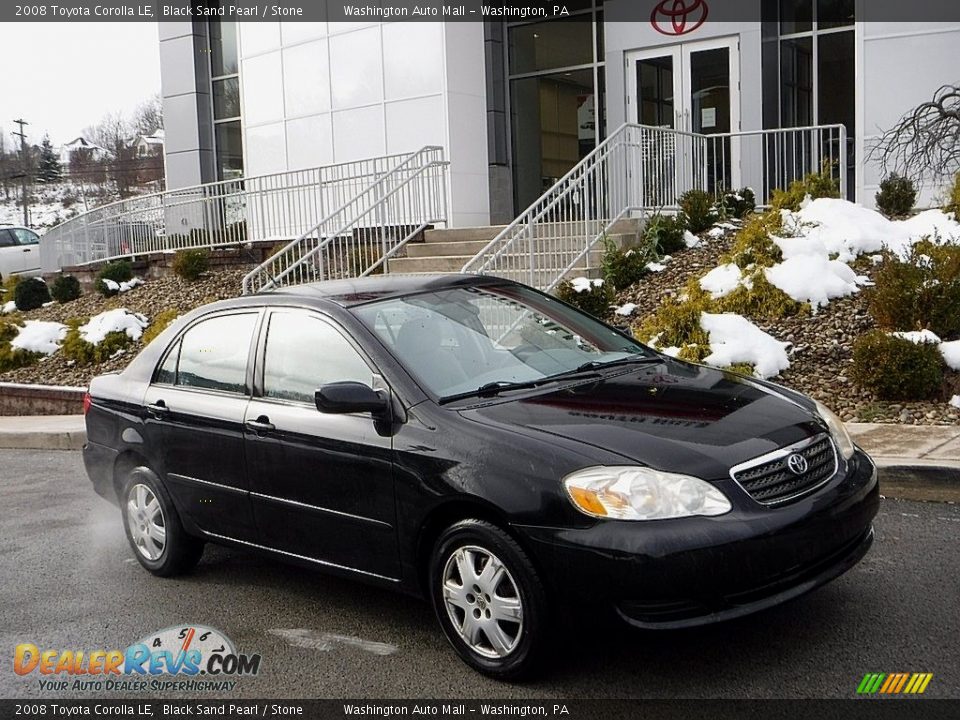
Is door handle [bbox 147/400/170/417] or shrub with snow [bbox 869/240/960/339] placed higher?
shrub with snow [bbox 869/240/960/339]

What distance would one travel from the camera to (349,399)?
4.27m

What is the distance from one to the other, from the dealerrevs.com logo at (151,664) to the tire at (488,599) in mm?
937

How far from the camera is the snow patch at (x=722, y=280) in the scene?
1035 centimetres

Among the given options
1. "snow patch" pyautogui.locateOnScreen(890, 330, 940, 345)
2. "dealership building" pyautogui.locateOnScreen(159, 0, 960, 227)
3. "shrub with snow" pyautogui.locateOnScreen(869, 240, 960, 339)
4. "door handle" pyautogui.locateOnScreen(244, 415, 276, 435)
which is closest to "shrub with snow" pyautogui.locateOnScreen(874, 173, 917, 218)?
"dealership building" pyautogui.locateOnScreen(159, 0, 960, 227)

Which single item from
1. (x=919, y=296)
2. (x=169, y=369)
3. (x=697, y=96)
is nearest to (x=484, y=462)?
(x=169, y=369)

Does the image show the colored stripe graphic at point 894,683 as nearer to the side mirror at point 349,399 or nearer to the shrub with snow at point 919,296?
the side mirror at point 349,399

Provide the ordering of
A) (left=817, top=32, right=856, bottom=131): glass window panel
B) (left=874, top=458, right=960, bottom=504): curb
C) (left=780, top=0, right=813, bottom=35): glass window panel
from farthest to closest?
(left=780, top=0, right=813, bottom=35): glass window panel
(left=817, top=32, right=856, bottom=131): glass window panel
(left=874, top=458, right=960, bottom=504): curb

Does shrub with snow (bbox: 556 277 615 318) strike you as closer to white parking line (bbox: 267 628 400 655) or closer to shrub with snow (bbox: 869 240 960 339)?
shrub with snow (bbox: 869 240 960 339)

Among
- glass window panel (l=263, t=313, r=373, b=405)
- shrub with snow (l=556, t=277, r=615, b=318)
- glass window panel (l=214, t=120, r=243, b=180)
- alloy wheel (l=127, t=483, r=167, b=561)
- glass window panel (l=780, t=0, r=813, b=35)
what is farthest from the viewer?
glass window panel (l=214, t=120, r=243, b=180)

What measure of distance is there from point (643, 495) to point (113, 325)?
1396cm

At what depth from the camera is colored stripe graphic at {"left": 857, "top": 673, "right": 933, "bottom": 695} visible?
12.1 ft

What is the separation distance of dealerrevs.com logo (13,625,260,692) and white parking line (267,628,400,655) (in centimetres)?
21

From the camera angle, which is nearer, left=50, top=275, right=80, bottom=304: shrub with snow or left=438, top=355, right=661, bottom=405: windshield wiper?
left=438, top=355, right=661, bottom=405: windshield wiper

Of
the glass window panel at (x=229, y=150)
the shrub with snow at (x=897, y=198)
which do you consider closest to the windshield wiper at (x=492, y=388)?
the shrub with snow at (x=897, y=198)
